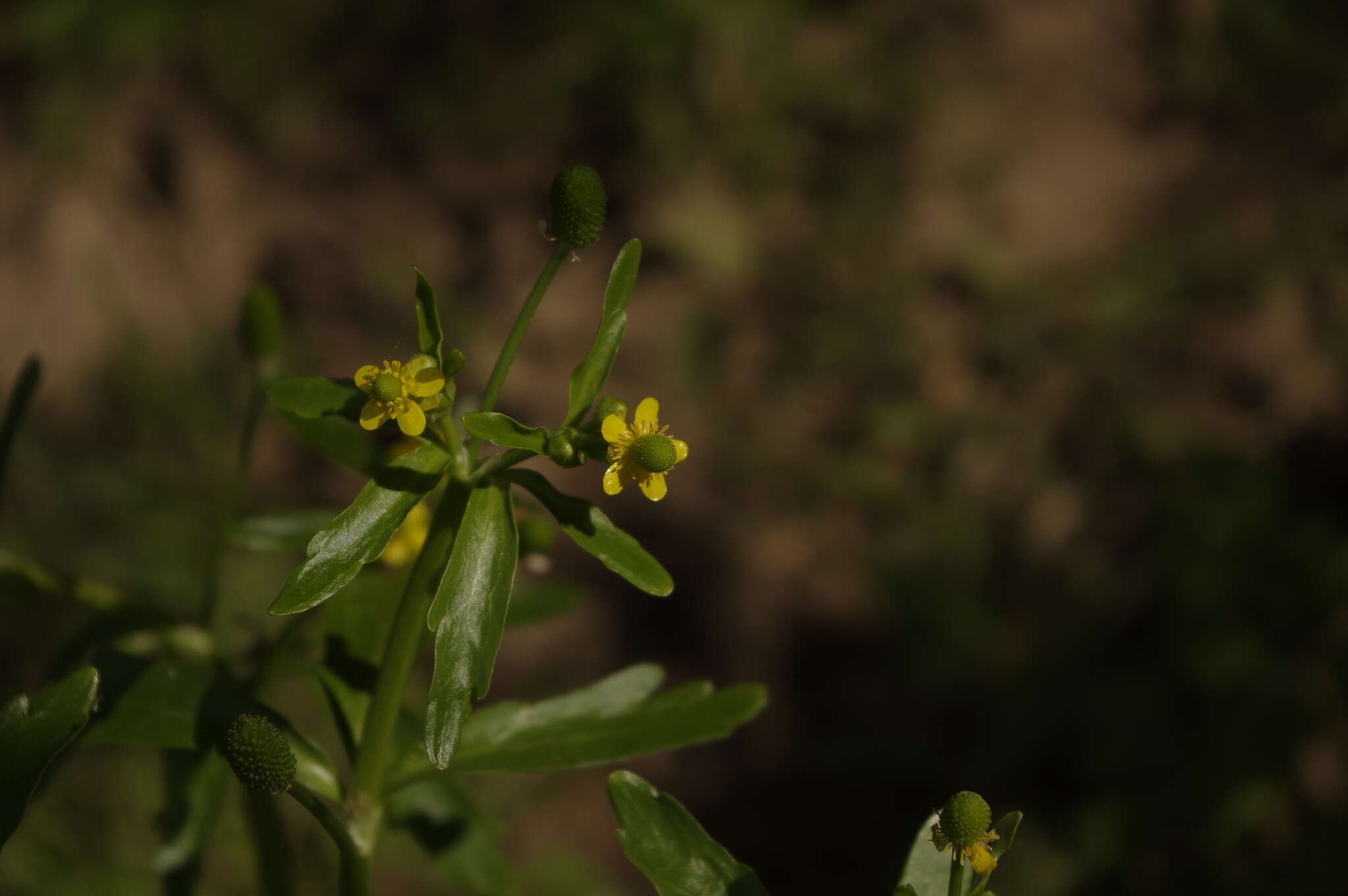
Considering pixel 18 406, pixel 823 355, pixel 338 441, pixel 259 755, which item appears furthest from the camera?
pixel 823 355

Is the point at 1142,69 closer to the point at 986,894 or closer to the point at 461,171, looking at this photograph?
the point at 461,171

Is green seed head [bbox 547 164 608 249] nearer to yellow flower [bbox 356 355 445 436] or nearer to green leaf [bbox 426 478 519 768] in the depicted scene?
yellow flower [bbox 356 355 445 436]

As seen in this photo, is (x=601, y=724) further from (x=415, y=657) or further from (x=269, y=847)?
(x=269, y=847)

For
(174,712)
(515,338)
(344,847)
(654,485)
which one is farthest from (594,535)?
(174,712)

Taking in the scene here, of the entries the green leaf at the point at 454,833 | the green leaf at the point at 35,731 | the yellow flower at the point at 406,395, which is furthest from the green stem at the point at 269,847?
the yellow flower at the point at 406,395

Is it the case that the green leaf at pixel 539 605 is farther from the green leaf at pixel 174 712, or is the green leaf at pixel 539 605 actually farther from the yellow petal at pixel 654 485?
the yellow petal at pixel 654 485
